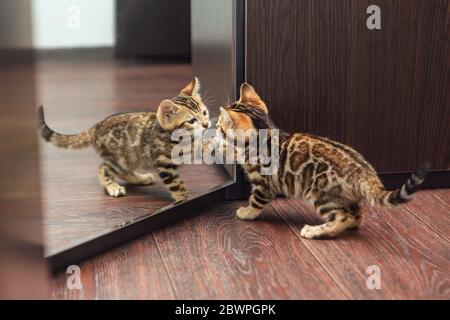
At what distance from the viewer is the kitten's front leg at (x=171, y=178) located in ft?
7.40

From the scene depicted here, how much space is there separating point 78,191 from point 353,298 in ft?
2.35

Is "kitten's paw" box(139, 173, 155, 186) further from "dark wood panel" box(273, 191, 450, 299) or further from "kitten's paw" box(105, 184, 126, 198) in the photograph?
"dark wood panel" box(273, 191, 450, 299)

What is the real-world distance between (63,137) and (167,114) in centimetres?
42

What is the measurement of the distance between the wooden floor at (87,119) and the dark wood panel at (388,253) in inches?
18.0

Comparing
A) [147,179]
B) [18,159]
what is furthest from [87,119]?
[18,159]

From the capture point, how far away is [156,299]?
6.03 ft

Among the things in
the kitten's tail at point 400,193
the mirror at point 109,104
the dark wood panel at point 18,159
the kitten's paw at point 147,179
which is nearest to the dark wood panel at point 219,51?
the mirror at point 109,104

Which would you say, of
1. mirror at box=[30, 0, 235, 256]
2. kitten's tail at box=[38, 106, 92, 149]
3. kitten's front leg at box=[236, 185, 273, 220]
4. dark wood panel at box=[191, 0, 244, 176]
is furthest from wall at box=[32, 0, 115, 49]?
kitten's front leg at box=[236, 185, 273, 220]

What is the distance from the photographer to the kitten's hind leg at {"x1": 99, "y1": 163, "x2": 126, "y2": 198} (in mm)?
2115

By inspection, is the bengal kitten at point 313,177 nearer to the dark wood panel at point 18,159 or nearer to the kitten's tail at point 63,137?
the kitten's tail at point 63,137

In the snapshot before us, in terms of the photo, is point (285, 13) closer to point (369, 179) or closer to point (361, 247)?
point (369, 179)

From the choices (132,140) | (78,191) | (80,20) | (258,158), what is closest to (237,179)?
(258,158)

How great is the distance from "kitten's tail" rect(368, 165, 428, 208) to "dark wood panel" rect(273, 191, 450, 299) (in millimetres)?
127

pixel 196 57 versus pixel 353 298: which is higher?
pixel 196 57
